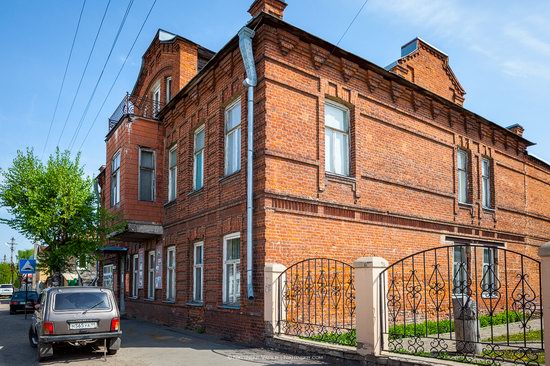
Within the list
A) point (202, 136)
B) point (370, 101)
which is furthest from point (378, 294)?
point (202, 136)

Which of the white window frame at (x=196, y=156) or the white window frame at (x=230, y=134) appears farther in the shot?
the white window frame at (x=196, y=156)

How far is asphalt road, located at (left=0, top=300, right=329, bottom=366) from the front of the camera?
9.34 m

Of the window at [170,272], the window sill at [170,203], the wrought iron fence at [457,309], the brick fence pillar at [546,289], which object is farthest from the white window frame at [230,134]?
the brick fence pillar at [546,289]

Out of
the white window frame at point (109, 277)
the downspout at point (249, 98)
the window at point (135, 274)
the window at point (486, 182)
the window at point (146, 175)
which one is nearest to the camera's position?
the downspout at point (249, 98)

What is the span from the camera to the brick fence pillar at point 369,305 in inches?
318

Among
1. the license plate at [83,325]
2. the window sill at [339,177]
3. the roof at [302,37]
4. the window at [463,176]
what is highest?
the roof at [302,37]

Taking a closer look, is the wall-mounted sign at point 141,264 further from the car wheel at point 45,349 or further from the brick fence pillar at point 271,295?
the brick fence pillar at point 271,295

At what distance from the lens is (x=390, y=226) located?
46.9 feet

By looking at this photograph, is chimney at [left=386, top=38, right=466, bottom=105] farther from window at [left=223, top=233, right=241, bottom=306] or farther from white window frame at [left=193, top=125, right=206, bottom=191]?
window at [left=223, top=233, right=241, bottom=306]

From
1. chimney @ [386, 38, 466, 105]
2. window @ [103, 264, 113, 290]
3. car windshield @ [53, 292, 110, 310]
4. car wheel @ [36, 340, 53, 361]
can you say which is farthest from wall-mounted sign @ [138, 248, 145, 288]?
chimney @ [386, 38, 466, 105]

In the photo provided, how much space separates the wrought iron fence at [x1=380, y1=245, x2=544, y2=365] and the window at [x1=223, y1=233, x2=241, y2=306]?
147 inches

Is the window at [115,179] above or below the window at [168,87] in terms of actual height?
below

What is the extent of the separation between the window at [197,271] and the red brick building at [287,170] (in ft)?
0.15

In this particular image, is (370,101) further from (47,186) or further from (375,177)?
(47,186)
